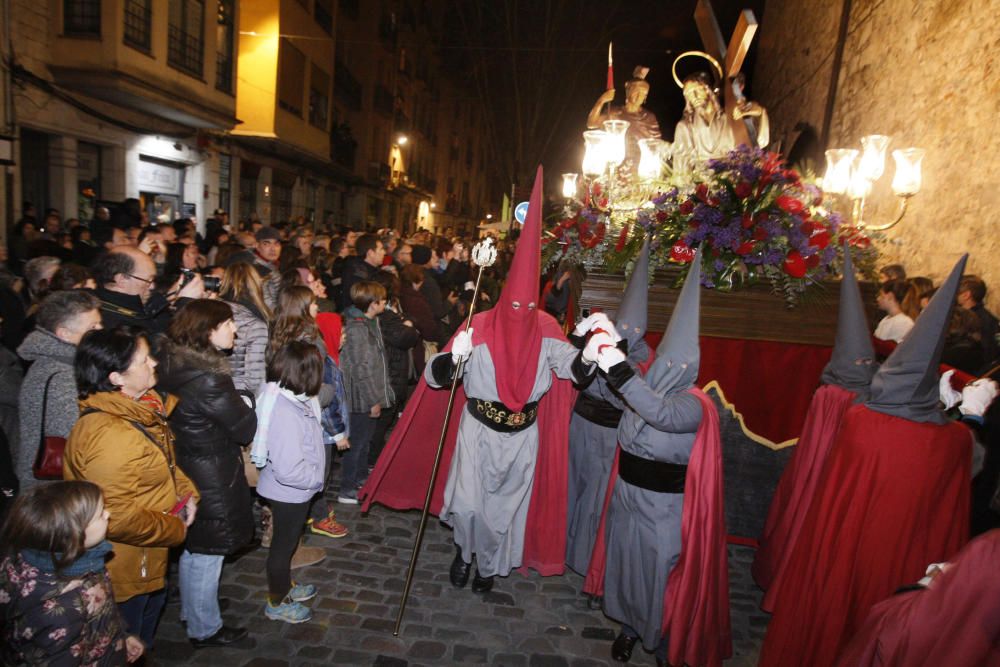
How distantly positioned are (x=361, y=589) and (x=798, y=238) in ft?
13.5

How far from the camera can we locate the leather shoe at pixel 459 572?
4172mm

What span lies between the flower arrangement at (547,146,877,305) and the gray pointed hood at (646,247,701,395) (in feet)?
4.10

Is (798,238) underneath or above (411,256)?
Answer: above

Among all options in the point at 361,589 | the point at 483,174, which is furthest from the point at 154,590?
the point at 483,174

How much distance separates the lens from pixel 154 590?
2832 millimetres

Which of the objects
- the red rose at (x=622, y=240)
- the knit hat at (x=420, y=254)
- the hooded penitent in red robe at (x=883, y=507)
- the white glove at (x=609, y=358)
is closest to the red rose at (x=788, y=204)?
the red rose at (x=622, y=240)

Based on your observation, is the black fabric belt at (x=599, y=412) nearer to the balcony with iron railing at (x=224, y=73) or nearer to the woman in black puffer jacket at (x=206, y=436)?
the woman in black puffer jacket at (x=206, y=436)

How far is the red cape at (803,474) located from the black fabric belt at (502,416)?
199 centimetres

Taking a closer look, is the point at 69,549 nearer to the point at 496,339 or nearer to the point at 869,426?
the point at 496,339

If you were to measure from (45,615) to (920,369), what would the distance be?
397 cm

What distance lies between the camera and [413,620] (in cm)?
376

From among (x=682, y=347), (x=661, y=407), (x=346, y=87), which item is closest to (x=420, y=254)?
(x=682, y=347)

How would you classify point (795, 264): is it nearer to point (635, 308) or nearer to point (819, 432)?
point (819, 432)

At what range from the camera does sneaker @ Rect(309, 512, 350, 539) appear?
4695 millimetres
